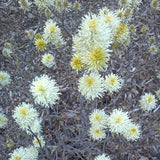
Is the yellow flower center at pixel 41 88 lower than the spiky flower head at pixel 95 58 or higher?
higher

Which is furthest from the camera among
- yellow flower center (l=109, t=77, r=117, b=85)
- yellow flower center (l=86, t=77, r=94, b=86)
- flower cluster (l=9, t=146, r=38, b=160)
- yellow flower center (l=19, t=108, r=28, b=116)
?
yellow flower center (l=109, t=77, r=117, b=85)

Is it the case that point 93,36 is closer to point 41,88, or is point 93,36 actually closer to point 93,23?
point 93,23

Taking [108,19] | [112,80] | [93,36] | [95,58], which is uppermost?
[108,19]

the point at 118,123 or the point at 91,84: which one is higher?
the point at 91,84

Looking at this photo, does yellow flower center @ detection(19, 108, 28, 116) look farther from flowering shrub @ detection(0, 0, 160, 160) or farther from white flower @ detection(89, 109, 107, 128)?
white flower @ detection(89, 109, 107, 128)

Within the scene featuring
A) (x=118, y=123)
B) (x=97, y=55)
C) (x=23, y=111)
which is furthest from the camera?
(x=118, y=123)

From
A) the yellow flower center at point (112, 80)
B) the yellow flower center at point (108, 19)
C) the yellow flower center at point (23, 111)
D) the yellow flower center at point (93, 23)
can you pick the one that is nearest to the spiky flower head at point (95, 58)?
the yellow flower center at point (93, 23)

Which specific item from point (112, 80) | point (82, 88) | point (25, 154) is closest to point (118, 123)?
point (112, 80)

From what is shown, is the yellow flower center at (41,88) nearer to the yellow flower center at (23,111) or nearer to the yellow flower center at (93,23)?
the yellow flower center at (23,111)

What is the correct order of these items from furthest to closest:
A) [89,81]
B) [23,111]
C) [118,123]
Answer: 1. [118,123]
2. [23,111]
3. [89,81]

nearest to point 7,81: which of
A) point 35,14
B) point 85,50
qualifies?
point 85,50

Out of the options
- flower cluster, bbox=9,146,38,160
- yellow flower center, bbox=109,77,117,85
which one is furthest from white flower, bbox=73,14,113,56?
flower cluster, bbox=9,146,38,160

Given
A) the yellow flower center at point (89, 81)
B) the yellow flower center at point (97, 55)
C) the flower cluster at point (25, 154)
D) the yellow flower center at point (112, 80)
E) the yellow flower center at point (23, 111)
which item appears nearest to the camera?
the yellow flower center at point (97, 55)
